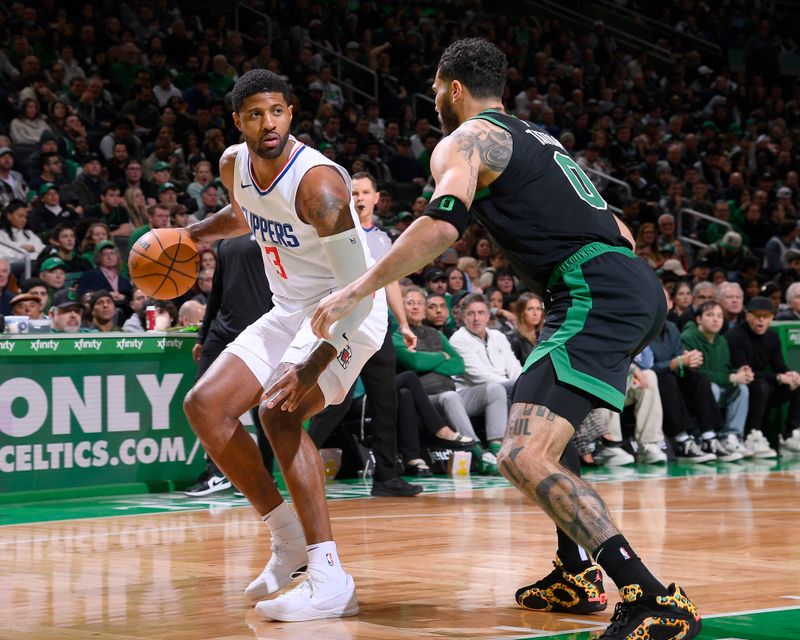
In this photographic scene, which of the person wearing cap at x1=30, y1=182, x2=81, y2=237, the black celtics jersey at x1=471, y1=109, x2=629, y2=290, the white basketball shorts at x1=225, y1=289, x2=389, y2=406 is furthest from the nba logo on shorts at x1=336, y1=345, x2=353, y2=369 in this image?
the person wearing cap at x1=30, y1=182, x2=81, y2=237

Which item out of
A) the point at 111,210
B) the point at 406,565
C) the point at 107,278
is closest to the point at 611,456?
the point at 107,278

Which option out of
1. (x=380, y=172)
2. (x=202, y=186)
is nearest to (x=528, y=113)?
(x=380, y=172)

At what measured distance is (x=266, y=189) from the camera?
17.8ft

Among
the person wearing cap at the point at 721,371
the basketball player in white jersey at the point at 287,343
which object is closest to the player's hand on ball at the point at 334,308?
the basketball player in white jersey at the point at 287,343

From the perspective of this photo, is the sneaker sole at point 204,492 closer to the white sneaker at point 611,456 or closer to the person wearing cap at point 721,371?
the white sneaker at point 611,456

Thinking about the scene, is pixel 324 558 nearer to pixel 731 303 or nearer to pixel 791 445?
pixel 791 445

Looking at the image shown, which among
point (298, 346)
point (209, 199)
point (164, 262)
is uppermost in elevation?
point (209, 199)

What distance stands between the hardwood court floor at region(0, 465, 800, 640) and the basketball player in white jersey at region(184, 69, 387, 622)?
1.03ft

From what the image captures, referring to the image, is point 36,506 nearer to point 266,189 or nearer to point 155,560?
point 155,560

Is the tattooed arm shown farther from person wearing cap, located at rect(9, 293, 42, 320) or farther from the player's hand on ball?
person wearing cap, located at rect(9, 293, 42, 320)

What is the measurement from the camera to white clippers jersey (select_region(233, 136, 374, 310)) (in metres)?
5.35

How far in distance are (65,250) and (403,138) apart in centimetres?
787

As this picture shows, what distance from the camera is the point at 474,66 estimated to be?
15.3ft

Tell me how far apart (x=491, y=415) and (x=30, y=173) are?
6213mm
